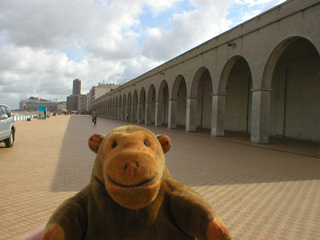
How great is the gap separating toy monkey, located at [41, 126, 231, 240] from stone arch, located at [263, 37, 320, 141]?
15.1m

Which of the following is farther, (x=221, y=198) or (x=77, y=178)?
(x=77, y=178)

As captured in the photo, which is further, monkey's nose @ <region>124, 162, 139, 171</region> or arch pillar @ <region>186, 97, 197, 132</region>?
arch pillar @ <region>186, 97, 197, 132</region>

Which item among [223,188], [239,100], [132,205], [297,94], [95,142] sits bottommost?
[223,188]

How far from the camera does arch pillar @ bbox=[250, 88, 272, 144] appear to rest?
13.3 m

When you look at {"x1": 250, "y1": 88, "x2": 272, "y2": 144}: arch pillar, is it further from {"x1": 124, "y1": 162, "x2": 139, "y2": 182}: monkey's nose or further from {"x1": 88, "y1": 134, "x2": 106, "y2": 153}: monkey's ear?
{"x1": 124, "y1": 162, "x2": 139, "y2": 182}: monkey's nose

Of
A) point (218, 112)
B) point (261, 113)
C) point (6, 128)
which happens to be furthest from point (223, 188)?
point (218, 112)

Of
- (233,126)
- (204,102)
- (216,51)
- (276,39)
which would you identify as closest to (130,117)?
(204,102)

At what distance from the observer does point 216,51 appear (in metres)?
17.0

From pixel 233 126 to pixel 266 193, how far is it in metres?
19.8

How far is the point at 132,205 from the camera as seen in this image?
1552 mm

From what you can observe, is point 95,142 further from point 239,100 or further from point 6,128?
point 239,100

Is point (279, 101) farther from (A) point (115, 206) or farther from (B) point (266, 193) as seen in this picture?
(A) point (115, 206)

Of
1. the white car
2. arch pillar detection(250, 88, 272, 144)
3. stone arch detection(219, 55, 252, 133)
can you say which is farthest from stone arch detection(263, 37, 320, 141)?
the white car

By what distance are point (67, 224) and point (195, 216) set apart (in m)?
0.89
